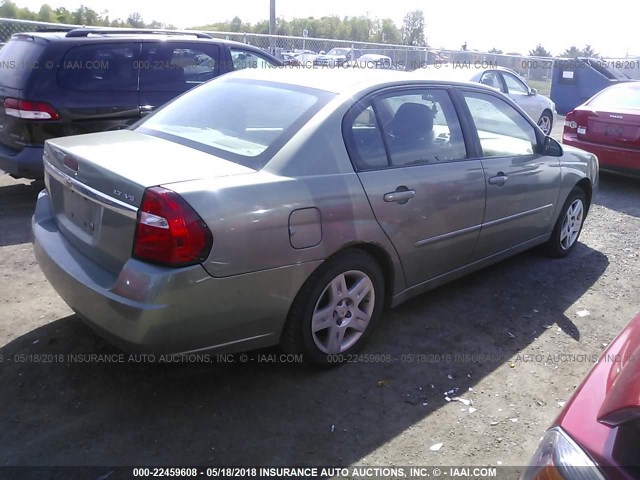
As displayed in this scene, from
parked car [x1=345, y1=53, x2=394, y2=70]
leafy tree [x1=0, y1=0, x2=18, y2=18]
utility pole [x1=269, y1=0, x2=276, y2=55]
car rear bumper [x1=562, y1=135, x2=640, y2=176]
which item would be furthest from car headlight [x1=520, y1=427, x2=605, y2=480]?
leafy tree [x1=0, y1=0, x2=18, y2=18]

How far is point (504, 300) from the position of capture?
14.3 feet

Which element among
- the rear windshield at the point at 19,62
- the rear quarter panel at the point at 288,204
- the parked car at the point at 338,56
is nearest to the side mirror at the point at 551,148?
the rear quarter panel at the point at 288,204

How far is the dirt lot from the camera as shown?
2664 millimetres

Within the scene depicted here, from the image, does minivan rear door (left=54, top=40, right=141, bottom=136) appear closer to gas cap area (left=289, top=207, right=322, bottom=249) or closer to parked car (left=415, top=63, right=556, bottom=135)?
gas cap area (left=289, top=207, right=322, bottom=249)

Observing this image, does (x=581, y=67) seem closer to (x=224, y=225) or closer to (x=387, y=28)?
(x=224, y=225)

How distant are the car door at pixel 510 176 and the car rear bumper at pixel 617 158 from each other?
362cm

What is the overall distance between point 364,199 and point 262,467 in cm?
148

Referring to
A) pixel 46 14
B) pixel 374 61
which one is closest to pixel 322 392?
pixel 374 61

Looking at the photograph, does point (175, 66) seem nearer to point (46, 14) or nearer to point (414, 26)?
point (46, 14)

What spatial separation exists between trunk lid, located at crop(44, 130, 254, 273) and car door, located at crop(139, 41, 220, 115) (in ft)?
10.3

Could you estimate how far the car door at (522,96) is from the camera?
1212cm

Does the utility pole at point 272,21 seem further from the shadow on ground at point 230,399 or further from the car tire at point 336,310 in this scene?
the car tire at point 336,310

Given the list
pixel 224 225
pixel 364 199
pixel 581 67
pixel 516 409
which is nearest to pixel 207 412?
pixel 224 225

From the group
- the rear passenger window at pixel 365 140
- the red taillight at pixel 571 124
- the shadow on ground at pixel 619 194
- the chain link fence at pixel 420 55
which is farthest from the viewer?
the chain link fence at pixel 420 55
